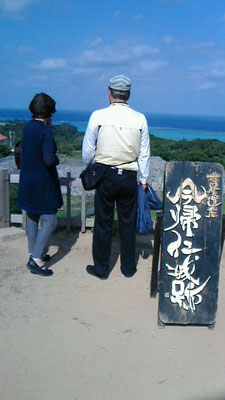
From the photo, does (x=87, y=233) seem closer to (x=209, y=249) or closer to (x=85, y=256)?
(x=85, y=256)

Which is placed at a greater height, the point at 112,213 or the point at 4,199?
the point at 112,213

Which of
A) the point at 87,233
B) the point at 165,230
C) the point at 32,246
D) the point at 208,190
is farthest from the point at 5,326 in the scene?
the point at 87,233

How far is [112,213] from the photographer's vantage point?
4.22m

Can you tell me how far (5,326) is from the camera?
3482 millimetres

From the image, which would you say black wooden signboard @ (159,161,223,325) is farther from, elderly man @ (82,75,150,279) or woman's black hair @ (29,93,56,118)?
woman's black hair @ (29,93,56,118)

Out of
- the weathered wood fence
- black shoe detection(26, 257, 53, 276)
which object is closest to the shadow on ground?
the weathered wood fence

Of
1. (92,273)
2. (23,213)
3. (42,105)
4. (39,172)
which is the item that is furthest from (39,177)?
(23,213)

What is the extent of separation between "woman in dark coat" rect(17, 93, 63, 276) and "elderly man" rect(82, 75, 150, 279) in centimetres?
38

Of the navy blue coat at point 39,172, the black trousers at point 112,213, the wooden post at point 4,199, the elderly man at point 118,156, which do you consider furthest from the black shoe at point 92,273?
the wooden post at point 4,199

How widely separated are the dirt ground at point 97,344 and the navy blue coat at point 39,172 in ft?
2.69

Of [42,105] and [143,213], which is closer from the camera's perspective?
[42,105]

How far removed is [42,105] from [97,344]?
2235 millimetres

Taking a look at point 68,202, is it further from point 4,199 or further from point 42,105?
point 42,105

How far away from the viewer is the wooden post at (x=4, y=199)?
5.84 meters
